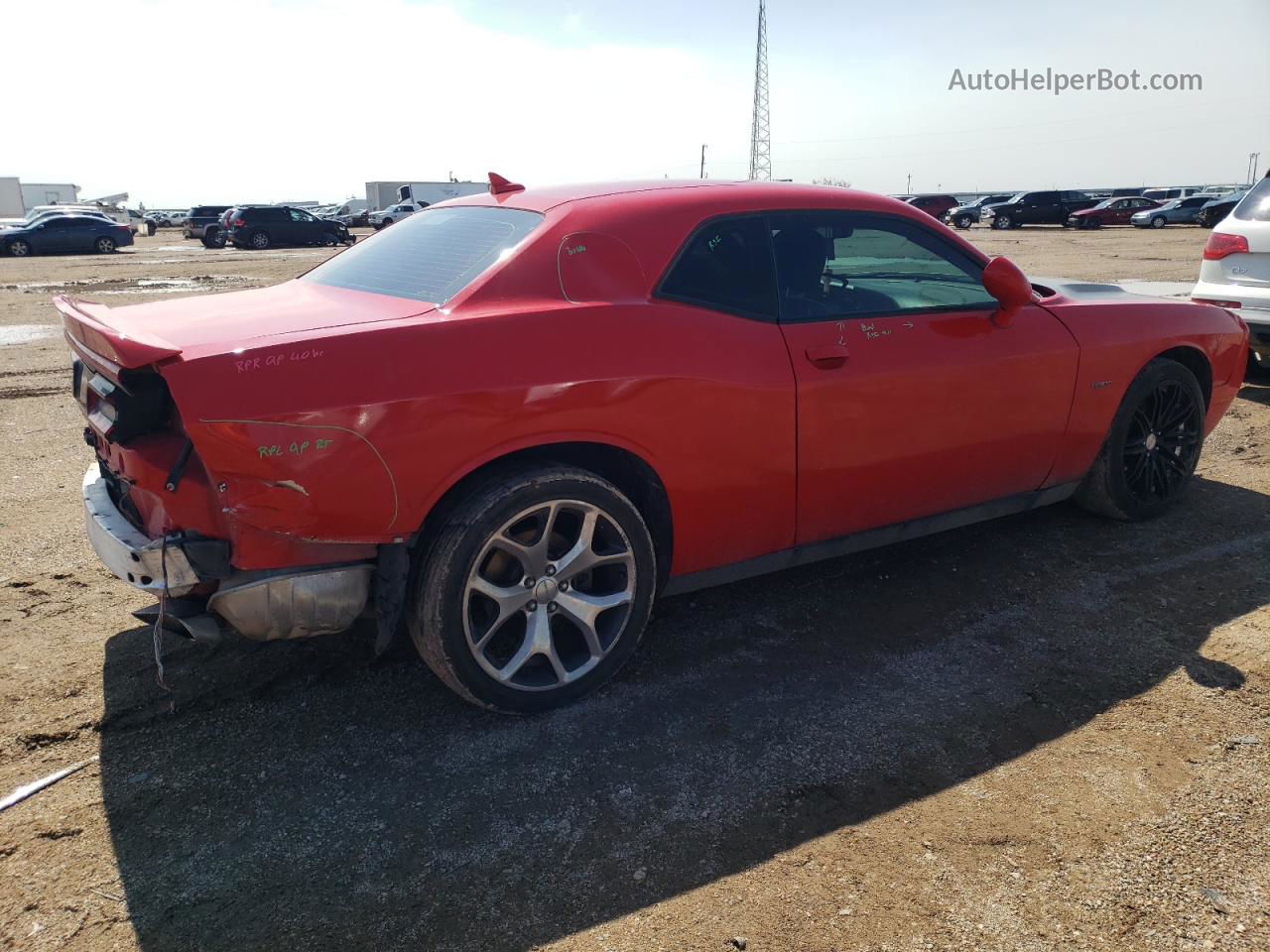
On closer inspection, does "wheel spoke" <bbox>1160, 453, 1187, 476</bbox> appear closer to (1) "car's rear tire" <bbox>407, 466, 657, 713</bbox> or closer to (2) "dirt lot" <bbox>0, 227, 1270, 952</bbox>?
(2) "dirt lot" <bbox>0, 227, 1270, 952</bbox>

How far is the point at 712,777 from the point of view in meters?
2.68

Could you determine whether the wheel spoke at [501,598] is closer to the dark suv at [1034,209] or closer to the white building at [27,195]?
the dark suv at [1034,209]

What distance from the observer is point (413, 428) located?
255cm

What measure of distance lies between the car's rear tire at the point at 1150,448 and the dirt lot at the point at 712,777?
40cm

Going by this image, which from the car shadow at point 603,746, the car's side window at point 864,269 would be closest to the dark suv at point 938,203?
the car's side window at point 864,269

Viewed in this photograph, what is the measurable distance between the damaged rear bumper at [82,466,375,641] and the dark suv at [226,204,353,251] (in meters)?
32.1

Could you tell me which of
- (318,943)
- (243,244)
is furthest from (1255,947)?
(243,244)

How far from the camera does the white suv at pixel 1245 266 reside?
22.4 ft

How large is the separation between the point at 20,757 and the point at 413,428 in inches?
62.1

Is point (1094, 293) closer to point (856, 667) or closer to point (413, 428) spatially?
point (856, 667)

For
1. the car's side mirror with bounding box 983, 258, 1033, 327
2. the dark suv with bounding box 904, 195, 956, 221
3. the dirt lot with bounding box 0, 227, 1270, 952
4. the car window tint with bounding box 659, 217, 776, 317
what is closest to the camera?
the dirt lot with bounding box 0, 227, 1270, 952

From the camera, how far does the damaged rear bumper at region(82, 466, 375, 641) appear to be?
2557 millimetres

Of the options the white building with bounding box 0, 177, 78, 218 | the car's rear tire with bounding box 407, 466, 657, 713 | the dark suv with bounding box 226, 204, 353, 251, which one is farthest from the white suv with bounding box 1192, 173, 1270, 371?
the white building with bounding box 0, 177, 78, 218

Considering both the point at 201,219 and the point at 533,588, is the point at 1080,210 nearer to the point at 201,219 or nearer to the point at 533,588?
the point at 201,219
